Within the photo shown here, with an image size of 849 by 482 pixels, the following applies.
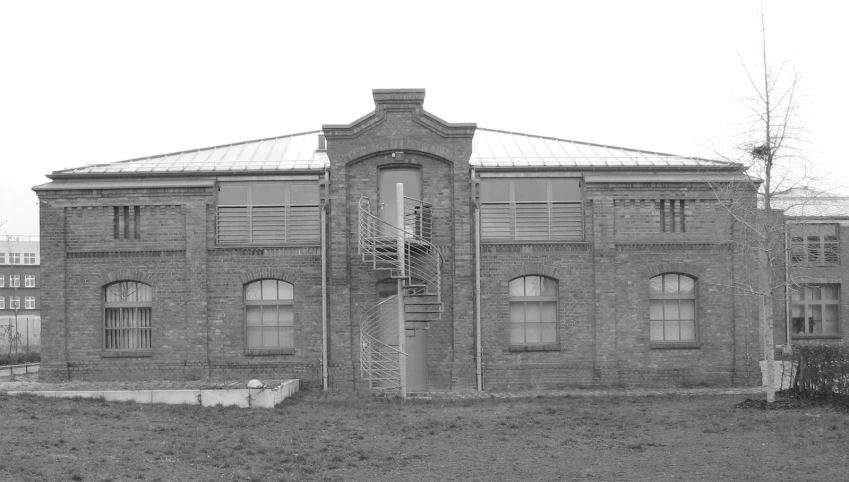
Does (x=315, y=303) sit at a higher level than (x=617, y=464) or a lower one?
higher

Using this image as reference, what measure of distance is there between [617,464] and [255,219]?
525 inches

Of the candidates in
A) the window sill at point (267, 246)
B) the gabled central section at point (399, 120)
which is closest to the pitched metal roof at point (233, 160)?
the gabled central section at point (399, 120)

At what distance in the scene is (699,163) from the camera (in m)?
24.2

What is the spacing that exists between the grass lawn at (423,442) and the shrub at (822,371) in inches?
36.2

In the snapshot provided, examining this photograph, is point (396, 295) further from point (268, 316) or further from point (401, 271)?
point (268, 316)

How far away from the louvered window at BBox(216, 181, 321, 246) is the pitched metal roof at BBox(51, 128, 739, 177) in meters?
0.56

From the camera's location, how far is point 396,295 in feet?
73.7

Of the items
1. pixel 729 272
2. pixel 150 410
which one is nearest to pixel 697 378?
pixel 729 272

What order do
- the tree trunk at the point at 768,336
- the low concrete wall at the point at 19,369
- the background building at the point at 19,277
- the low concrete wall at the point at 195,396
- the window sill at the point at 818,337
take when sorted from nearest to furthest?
the tree trunk at the point at 768,336 < the low concrete wall at the point at 195,396 < the low concrete wall at the point at 19,369 < the window sill at the point at 818,337 < the background building at the point at 19,277

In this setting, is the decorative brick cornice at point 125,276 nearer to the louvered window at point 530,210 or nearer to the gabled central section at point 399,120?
the gabled central section at point 399,120

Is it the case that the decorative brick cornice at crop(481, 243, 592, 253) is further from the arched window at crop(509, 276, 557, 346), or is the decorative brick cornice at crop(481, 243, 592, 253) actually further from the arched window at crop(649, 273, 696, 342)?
the arched window at crop(649, 273, 696, 342)

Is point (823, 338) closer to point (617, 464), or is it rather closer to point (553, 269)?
point (553, 269)

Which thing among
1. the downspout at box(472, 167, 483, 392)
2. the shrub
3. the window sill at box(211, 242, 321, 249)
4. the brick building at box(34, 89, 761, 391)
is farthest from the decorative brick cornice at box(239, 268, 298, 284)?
the shrub

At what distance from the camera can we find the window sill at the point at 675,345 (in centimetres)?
2303
